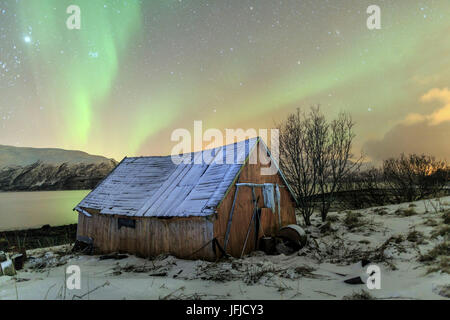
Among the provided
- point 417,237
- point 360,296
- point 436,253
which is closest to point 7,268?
point 360,296

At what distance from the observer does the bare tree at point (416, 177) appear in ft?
80.6

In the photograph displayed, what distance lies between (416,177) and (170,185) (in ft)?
88.4

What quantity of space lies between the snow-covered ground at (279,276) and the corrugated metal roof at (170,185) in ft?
7.33

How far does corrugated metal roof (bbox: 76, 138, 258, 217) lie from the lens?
10547 millimetres

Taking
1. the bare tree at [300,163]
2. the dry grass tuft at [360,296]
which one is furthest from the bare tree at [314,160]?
the dry grass tuft at [360,296]

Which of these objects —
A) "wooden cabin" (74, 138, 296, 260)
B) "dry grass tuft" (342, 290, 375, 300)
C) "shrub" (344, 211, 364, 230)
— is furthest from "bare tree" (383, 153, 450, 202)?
"dry grass tuft" (342, 290, 375, 300)

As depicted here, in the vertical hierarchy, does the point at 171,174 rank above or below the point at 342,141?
below

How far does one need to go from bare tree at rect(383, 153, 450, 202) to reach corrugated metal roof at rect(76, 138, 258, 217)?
22.6 meters

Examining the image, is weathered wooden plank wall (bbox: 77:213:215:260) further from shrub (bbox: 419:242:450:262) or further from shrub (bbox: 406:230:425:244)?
shrub (bbox: 406:230:425:244)

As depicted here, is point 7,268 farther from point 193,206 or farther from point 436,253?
point 436,253
